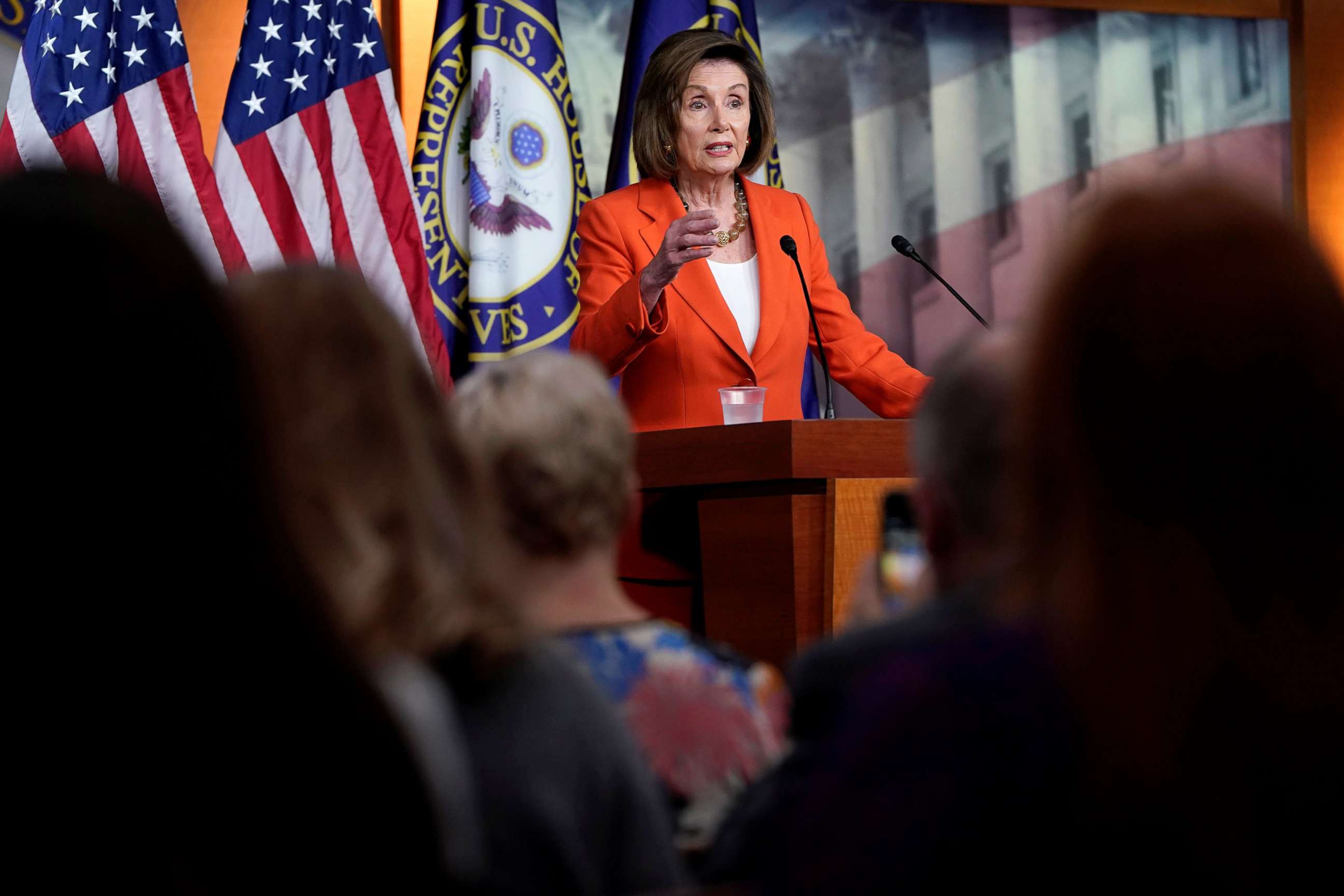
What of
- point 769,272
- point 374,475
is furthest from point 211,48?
point 374,475

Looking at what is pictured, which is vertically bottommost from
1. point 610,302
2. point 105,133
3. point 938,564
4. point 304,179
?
point 938,564

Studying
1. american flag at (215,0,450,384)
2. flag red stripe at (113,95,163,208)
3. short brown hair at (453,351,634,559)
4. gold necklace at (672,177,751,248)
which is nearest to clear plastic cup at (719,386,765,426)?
gold necklace at (672,177,751,248)

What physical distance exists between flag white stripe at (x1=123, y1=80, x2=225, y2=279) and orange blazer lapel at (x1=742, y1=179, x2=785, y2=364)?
5.19 ft

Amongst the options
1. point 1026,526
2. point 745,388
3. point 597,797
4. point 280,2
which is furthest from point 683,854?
point 280,2

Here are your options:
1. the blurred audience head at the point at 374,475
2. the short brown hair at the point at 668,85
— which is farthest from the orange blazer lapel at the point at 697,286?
the blurred audience head at the point at 374,475

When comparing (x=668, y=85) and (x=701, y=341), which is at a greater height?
(x=668, y=85)

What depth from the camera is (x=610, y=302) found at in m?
3.19

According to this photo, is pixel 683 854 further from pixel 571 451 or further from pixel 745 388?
pixel 745 388

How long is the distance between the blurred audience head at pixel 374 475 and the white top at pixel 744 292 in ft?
8.73

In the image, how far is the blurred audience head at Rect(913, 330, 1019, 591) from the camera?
1015mm

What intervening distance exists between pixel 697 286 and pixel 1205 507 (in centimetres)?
277

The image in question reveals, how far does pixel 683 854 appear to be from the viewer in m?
1.23

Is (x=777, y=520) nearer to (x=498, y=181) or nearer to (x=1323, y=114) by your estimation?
(x=498, y=181)

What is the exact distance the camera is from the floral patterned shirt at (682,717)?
1237 mm
